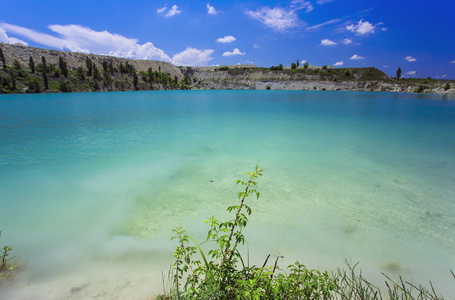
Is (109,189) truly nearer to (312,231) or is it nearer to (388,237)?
(312,231)

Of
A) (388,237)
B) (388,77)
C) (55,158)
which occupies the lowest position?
(388,237)

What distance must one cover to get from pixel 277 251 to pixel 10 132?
17.7m

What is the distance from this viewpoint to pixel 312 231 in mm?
4598

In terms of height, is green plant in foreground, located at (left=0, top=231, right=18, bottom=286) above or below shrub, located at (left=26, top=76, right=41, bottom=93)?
below

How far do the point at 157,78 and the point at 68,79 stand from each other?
52708mm

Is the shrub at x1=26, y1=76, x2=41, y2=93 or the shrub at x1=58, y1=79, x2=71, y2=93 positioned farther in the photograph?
the shrub at x1=58, y1=79, x2=71, y2=93

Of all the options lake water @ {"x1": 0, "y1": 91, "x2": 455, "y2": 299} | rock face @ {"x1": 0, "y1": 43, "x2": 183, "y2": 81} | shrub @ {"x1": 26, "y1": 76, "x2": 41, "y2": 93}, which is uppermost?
rock face @ {"x1": 0, "y1": 43, "x2": 183, "y2": 81}

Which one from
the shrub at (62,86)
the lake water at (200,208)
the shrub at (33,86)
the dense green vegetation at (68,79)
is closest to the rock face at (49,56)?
the dense green vegetation at (68,79)

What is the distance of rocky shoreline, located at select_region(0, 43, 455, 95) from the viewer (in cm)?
8147

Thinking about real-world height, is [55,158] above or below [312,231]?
above

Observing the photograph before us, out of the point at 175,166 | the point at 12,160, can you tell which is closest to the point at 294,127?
the point at 175,166

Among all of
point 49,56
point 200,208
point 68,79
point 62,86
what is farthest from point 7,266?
point 49,56

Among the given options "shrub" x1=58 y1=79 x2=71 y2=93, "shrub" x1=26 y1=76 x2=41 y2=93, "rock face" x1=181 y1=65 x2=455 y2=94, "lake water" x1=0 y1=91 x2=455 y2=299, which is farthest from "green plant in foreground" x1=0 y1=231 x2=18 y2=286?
"rock face" x1=181 y1=65 x2=455 y2=94

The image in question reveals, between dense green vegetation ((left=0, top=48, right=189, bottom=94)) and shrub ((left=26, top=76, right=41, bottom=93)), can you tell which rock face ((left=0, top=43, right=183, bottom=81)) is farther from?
shrub ((left=26, top=76, right=41, bottom=93))
